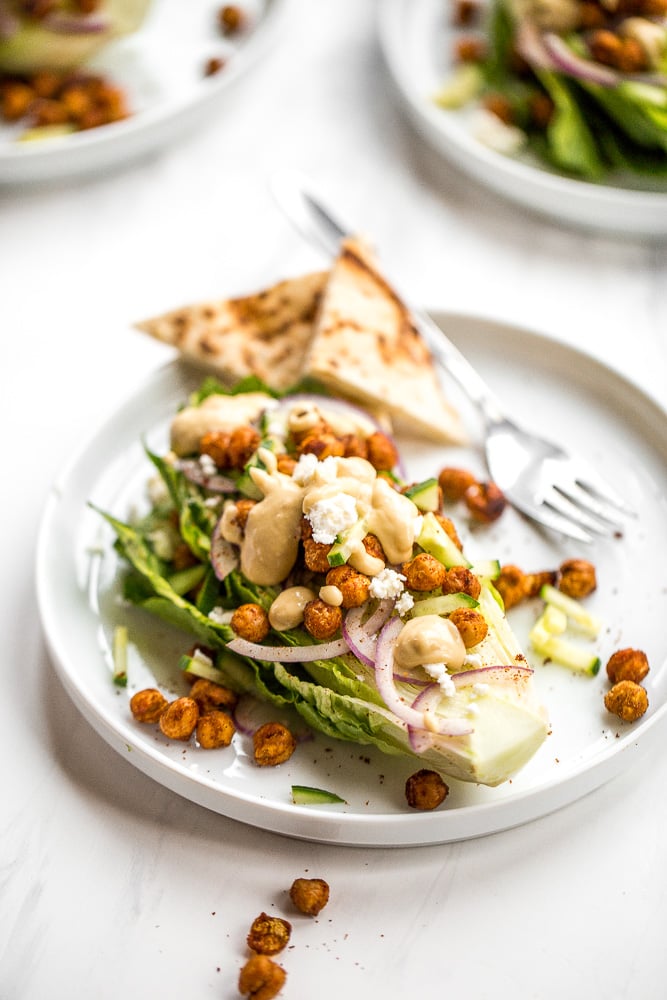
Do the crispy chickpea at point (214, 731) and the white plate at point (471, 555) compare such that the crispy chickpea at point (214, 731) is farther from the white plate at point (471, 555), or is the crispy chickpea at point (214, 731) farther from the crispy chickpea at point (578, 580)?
the crispy chickpea at point (578, 580)

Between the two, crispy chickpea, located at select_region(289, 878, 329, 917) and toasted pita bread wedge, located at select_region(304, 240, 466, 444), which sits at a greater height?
toasted pita bread wedge, located at select_region(304, 240, 466, 444)

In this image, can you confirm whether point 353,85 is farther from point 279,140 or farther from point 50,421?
point 50,421

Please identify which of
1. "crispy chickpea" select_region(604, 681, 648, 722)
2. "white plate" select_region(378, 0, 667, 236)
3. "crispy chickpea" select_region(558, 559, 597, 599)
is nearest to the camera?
"crispy chickpea" select_region(604, 681, 648, 722)

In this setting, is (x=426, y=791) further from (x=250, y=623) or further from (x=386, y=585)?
(x=250, y=623)

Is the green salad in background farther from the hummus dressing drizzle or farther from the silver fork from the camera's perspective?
the hummus dressing drizzle

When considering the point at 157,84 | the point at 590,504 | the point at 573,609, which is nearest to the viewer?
the point at 573,609

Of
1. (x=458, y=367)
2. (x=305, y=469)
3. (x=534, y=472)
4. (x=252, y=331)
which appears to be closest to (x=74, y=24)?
(x=252, y=331)

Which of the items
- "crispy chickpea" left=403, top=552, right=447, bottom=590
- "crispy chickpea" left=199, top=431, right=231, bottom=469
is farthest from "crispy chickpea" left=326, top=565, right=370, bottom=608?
"crispy chickpea" left=199, top=431, right=231, bottom=469
